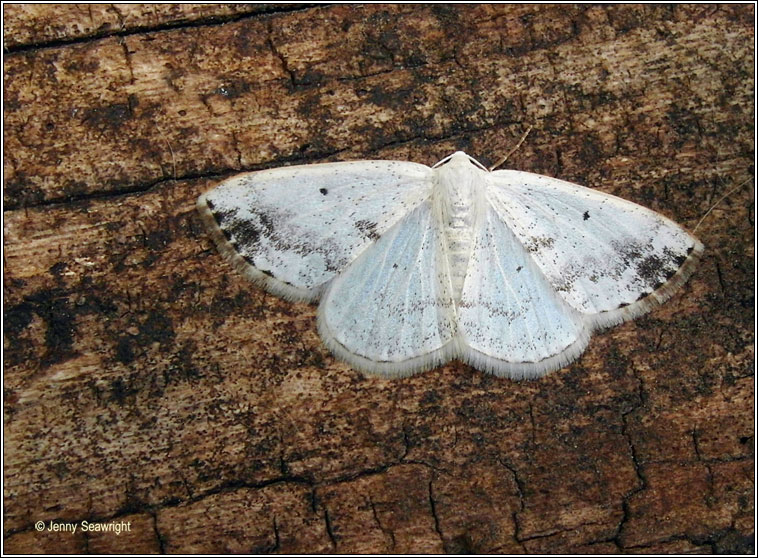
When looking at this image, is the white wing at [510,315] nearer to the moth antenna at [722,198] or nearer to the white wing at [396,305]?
the white wing at [396,305]

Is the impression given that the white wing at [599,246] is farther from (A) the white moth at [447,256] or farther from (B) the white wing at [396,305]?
(B) the white wing at [396,305]

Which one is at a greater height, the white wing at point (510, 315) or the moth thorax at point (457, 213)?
the moth thorax at point (457, 213)

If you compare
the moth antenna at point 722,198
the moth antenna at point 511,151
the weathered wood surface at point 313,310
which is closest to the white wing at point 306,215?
the weathered wood surface at point 313,310

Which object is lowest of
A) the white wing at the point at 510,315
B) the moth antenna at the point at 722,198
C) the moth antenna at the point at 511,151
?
the white wing at the point at 510,315

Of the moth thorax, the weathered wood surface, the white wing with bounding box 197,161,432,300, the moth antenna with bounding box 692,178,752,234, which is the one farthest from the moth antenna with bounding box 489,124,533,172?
the moth antenna with bounding box 692,178,752,234

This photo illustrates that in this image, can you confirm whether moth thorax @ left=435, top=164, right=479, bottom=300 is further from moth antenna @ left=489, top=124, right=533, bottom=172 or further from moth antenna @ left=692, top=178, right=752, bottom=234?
moth antenna @ left=692, top=178, right=752, bottom=234

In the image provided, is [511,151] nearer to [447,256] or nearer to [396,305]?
[447,256]

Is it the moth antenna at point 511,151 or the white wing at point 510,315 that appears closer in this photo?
the white wing at point 510,315

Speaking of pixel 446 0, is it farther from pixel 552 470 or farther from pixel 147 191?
pixel 552 470
